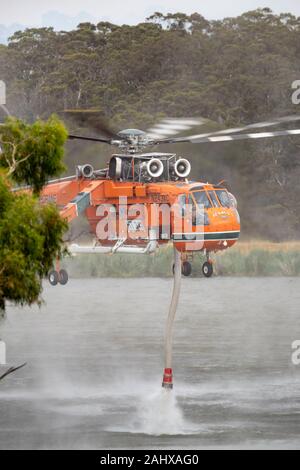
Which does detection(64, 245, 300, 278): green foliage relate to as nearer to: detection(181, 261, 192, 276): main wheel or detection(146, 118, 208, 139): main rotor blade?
detection(181, 261, 192, 276): main wheel

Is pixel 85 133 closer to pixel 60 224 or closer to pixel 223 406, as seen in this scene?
pixel 223 406

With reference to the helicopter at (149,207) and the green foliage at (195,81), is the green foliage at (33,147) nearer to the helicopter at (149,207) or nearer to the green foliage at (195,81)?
the helicopter at (149,207)

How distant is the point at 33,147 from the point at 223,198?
14432 millimetres

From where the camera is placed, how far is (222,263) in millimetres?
76062

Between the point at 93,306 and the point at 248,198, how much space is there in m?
9.75

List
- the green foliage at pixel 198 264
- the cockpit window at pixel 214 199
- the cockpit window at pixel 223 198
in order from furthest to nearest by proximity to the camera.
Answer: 1. the green foliage at pixel 198 264
2. the cockpit window at pixel 223 198
3. the cockpit window at pixel 214 199

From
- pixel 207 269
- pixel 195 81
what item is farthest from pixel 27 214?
pixel 195 81

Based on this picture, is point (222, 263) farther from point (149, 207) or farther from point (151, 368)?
point (149, 207)

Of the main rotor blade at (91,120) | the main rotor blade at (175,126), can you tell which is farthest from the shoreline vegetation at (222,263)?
the main rotor blade at (175,126)

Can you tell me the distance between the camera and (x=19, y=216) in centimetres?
2014

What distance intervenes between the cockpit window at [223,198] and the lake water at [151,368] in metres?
6.00

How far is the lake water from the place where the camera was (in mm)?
37906

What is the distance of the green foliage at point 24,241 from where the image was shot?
2002 centimetres

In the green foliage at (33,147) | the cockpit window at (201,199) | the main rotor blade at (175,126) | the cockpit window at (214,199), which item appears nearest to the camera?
the green foliage at (33,147)
